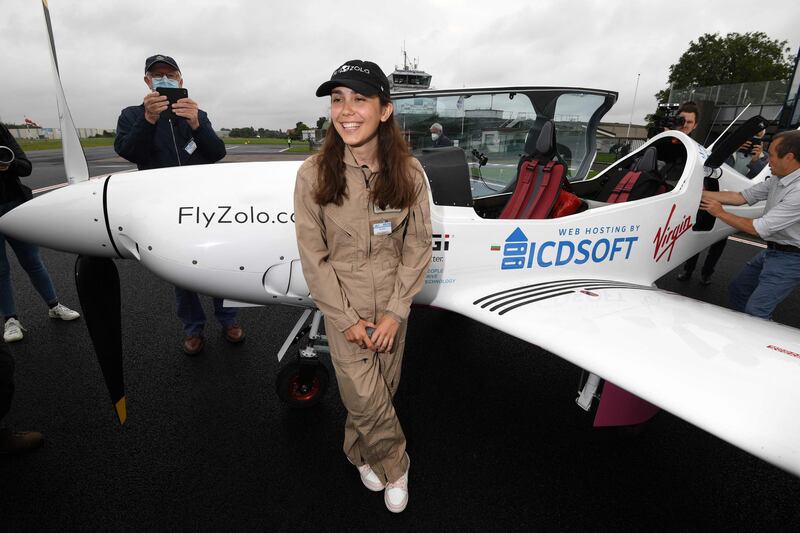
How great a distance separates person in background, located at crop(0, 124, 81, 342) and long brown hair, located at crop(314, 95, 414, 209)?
256 cm

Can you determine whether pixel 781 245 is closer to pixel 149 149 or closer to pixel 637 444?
pixel 637 444

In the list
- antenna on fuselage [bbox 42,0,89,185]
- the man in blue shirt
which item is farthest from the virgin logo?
antenna on fuselage [bbox 42,0,89,185]

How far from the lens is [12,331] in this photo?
10.1ft

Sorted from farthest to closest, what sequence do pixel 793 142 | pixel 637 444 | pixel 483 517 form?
pixel 793 142 < pixel 637 444 < pixel 483 517

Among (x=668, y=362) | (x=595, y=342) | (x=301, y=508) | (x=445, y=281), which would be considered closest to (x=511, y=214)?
(x=445, y=281)

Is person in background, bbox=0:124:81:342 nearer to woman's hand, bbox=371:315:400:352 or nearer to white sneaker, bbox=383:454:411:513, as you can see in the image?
woman's hand, bbox=371:315:400:352

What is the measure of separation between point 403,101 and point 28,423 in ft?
16.1

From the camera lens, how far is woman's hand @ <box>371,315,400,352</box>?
1.58m

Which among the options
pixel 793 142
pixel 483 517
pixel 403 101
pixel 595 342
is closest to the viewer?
pixel 595 342

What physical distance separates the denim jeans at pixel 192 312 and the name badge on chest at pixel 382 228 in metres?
1.86

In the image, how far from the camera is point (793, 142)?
2432mm

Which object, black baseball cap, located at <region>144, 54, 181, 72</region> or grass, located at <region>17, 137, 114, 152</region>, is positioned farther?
grass, located at <region>17, 137, 114, 152</region>

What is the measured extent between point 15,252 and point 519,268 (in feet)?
12.4

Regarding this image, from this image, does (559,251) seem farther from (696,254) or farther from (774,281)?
(696,254)
